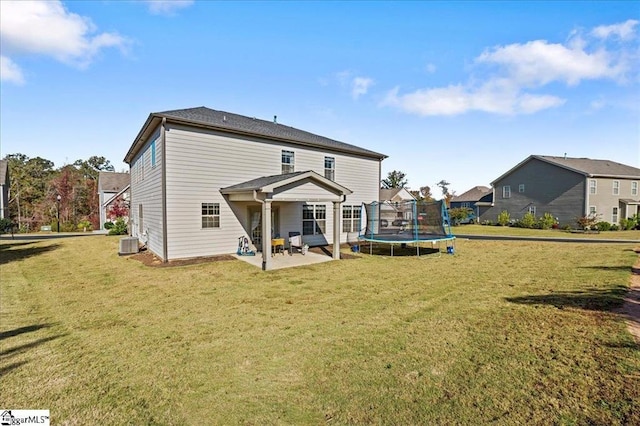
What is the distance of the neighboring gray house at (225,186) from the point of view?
36.5ft

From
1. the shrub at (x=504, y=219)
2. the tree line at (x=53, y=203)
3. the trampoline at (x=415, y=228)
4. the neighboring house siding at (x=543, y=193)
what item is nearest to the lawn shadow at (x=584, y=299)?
the trampoline at (x=415, y=228)

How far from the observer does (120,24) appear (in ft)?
34.3

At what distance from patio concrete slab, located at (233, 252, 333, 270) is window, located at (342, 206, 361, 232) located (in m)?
4.05

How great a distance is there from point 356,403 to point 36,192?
50.2m

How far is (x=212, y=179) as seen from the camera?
12.2m

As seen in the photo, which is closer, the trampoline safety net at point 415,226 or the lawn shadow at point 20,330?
the lawn shadow at point 20,330

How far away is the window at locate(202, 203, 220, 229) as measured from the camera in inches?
476

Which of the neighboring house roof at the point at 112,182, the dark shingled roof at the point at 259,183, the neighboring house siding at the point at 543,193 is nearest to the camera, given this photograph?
the dark shingled roof at the point at 259,183

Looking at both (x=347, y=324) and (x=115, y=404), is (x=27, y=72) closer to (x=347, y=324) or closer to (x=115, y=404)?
(x=115, y=404)

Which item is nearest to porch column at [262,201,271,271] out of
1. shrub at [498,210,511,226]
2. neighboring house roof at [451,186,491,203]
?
shrub at [498,210,511,226]

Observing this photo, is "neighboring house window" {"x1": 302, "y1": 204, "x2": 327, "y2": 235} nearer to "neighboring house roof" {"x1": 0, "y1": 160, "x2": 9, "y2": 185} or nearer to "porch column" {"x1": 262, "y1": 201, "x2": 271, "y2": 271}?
"porch column" {"x1": 262, "y1": 201, "x2": 271, "y2": 271}

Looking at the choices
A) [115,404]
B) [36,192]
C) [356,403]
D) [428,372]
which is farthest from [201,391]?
[36,192]

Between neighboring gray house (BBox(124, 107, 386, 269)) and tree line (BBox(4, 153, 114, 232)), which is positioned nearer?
neighboring gray house (BBox(124, 107, 386, 269))

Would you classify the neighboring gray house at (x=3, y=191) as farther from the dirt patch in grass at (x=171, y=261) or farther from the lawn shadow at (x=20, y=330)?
the lawn shadow at (x=20, y=330)
